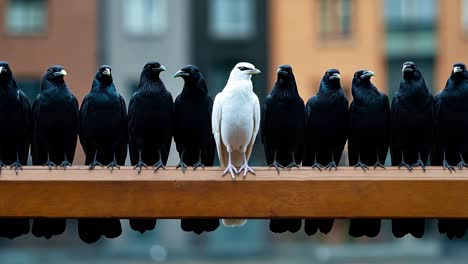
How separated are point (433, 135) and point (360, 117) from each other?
527 mm

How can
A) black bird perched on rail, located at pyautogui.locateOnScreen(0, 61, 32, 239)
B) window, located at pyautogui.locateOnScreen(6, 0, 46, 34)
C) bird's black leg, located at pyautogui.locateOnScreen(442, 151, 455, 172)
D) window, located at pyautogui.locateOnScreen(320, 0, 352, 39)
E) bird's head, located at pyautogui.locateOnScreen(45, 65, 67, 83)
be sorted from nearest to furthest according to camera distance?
bird's black leg, located at pyautogui.locateOnScreen(442, 151, 455, 172) → black bird perched on rail, located at pyautogui.locateOnScreen(0, 61, 32, 239) → bird's head, located at pyautogui.locateOnScreen(45, 65, 67, 83) → window, located at pyautogui.locateOnScreen(320, 0, 352, 39) → window, located at pyautogui.locateOnScreen(6, 0, 46, 34)


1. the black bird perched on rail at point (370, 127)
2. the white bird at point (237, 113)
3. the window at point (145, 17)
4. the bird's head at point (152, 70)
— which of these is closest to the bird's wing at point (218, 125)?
the white bird at point (237, 113)

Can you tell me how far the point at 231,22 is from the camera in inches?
1329

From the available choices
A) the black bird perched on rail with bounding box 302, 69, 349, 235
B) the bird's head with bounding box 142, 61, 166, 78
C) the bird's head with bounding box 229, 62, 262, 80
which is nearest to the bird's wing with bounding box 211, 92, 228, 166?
the bird's head with bounding box 229, 62, 262, 80

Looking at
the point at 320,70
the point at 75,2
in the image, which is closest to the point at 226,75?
the point at 320,70

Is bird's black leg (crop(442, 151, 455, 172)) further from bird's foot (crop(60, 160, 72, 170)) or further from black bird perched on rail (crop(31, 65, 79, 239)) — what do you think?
black bird perched on rail (crop(31, 65, 79, 239))

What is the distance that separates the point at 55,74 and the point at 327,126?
199cm

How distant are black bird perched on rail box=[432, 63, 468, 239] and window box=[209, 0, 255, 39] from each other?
2561 centimetres

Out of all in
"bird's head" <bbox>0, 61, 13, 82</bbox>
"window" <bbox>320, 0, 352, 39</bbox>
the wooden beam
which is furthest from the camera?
"window" <bbox>320, 0, 352, 39</bbox>

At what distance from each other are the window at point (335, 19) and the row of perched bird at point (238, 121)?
2454 cm

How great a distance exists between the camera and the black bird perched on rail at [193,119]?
332 inches

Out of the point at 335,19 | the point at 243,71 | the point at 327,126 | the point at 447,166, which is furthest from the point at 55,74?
the point at 335,19

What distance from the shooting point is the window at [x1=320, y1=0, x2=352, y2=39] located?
3288 centimetres

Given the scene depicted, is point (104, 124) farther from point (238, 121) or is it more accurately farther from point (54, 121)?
point (238, 121)
